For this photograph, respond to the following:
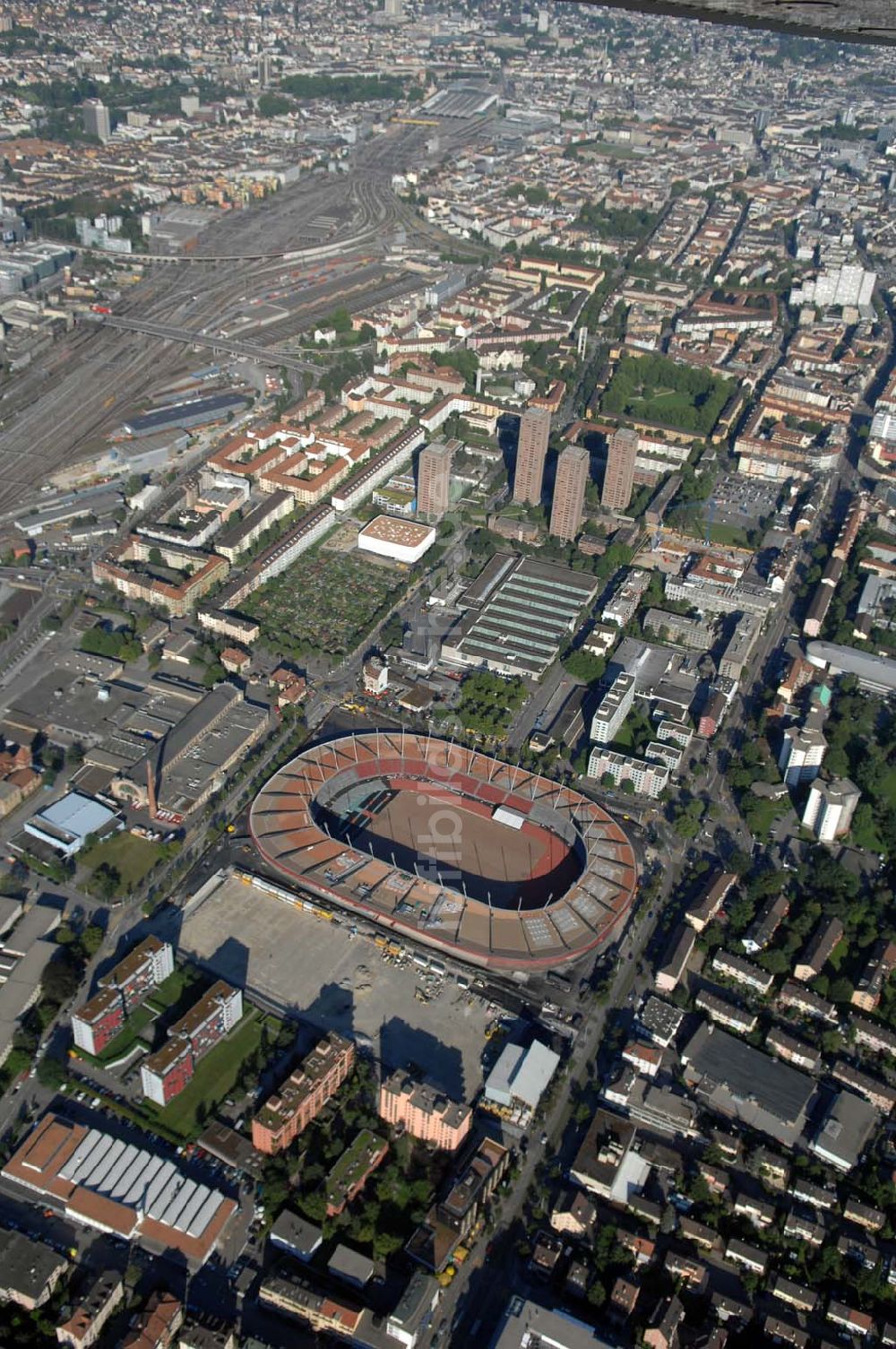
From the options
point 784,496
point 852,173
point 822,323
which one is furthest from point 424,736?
point 852,173

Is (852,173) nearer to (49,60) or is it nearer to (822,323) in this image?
(822,323)

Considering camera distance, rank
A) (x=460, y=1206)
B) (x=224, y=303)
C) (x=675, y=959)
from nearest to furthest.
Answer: (x=460, y=1206), (x=675, y=959), (x=224, y=303)

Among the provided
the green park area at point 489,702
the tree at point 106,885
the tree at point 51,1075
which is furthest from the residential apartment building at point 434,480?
the tree at point 51,1075

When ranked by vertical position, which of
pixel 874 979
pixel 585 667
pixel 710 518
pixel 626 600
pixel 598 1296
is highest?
pixel 710 518

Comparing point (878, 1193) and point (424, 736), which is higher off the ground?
point (424, 736)

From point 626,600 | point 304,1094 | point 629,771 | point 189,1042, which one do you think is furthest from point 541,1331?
point 626,600

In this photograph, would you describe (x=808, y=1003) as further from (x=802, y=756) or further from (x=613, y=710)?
(x=613, y=710)

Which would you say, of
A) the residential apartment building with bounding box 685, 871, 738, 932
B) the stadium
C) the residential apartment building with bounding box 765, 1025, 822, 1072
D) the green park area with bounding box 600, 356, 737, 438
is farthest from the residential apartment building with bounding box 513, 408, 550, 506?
the residential apartment building with bounding box 765, 1025, 822, 1072
